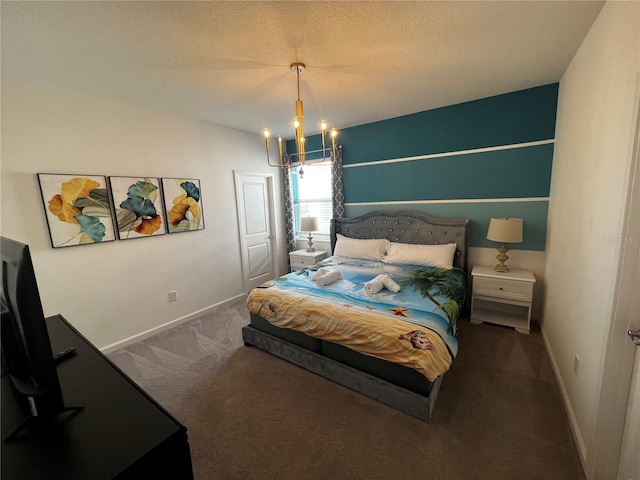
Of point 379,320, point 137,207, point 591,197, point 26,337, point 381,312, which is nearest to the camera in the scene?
point 26,337

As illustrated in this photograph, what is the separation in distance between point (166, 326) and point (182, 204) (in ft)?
4.94

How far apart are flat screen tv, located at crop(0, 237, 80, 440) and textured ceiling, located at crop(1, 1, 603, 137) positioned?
4.98 feet

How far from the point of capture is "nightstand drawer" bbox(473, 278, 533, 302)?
2692 millimetres

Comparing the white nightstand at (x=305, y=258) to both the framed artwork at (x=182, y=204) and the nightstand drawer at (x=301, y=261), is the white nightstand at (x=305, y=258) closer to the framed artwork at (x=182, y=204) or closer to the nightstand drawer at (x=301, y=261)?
the nightstand drawer at (x=301, y=261)

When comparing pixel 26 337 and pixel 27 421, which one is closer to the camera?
pixel 26 337

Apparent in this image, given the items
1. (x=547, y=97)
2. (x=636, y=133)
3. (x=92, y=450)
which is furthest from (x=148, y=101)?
(x=547, y=97)

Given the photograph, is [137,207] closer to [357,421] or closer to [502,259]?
[357,421]

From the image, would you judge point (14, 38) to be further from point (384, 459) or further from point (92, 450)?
point (384, 459)

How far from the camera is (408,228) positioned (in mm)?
3578

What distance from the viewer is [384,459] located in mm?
1534

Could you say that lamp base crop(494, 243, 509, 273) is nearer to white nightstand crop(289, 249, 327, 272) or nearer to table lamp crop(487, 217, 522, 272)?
table lamp crop(487, 217, 522, 272)

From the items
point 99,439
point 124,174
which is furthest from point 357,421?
point 124,174

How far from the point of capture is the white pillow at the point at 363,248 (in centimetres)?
352

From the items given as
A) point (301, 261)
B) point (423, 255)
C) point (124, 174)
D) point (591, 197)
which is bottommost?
point (301, 261)
